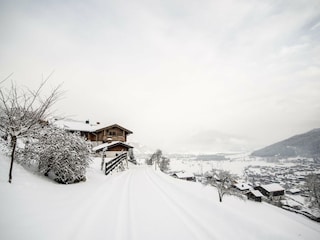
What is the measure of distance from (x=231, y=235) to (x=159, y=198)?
384cm

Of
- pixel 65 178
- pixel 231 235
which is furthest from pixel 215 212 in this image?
pixel 65 178

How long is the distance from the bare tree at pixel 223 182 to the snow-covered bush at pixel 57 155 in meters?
9.16

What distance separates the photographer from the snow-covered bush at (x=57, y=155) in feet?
25.2

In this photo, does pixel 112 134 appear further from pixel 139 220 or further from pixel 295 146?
pixel 295 146

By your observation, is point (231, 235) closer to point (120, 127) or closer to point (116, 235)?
point (116, 235)

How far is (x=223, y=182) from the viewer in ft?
36.1

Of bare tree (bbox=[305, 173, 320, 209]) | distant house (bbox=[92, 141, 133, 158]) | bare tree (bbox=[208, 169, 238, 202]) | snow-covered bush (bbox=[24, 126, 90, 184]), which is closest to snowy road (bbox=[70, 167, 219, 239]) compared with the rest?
snow-covered bush (bbox=[24, 126, 90, 184])

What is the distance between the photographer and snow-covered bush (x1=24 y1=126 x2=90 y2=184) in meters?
7.67

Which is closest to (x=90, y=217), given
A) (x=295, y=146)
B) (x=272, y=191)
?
(x=272, y=191)

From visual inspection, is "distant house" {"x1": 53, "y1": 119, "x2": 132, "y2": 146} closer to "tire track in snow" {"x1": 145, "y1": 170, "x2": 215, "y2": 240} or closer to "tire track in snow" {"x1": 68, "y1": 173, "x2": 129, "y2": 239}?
"tire track in snow" {"x1": 68, "y1": 173, "x2": 129, "y2": 239}

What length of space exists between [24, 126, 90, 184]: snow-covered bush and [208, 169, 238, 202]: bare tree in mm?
9165

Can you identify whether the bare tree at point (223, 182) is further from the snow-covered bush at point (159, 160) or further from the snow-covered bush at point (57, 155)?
the snow-covered bush at point (159, 160)

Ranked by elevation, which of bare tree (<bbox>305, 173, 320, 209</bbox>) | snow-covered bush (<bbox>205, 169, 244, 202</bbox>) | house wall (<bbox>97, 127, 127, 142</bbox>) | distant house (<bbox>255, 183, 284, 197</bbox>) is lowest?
distant house (<bbox>255, 183, 284, 197</bbox>)

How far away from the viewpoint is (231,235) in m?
3.61
